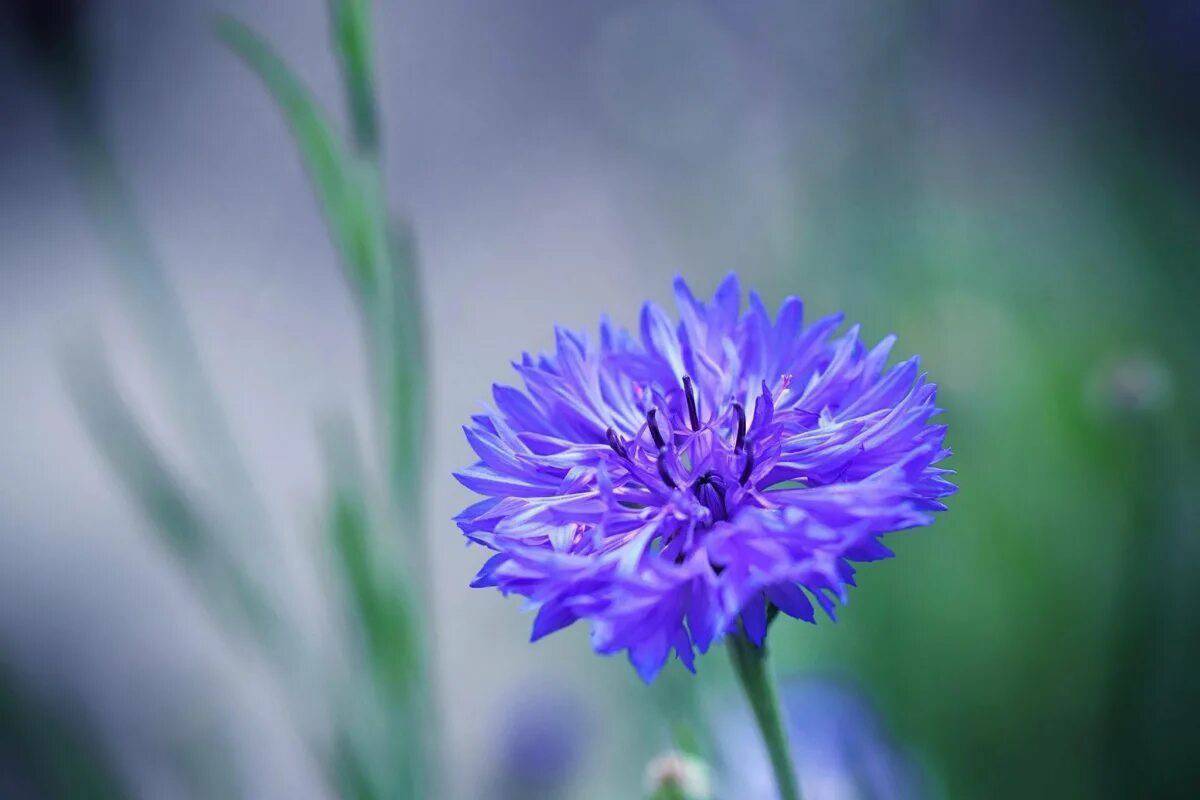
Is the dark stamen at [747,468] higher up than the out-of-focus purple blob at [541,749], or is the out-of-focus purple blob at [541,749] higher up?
the dark stamen at [747,468]

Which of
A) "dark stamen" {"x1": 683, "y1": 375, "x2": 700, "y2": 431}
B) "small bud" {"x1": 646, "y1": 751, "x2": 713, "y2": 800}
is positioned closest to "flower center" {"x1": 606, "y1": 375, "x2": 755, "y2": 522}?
"dark stamen" {"x1": 683, "y1": 375, "x2": 700, "y2": 431}

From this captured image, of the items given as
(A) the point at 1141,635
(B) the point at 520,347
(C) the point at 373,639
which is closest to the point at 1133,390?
(A) the point at 1141,635

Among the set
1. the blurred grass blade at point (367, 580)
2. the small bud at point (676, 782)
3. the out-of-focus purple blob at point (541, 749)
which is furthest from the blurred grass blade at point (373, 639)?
the out-of-focus purple blob at point (541, 749)

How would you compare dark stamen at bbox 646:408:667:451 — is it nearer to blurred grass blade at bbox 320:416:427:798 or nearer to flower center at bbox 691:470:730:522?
flower center at bbox 691:470:730:522

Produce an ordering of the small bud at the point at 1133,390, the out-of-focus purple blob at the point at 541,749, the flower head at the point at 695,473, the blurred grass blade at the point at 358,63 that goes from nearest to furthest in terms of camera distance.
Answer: the flower head at the point at 695,473
the blurred grass blade at the point at 358,63
the small bud at the point at 1133,390
the out-of-focus purple blob at the point at 541,749

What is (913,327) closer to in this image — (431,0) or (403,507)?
(403,507)

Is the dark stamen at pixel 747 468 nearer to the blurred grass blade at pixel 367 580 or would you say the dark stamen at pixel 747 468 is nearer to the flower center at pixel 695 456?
the flower center at pixel 695 456
